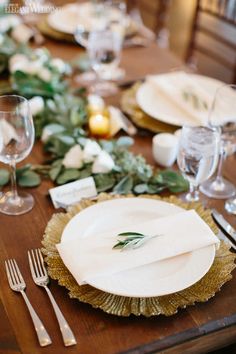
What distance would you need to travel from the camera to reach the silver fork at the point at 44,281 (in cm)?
74

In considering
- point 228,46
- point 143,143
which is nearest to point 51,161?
point 143,143

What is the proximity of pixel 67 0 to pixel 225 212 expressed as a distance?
1.86 metres

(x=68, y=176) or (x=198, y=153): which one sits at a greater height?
(x=198, y=153)

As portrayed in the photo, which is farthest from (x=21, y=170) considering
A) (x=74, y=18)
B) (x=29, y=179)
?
(x=74, y=18)

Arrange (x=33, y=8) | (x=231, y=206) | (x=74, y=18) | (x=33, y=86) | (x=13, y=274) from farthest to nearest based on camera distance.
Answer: (x=33, y=8) → (x=74, y=18) → (x=33, y=86) → (x=231, y=206) → (x=13, y=274)

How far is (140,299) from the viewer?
2.62ft

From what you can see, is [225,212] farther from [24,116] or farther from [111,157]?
[24,116]

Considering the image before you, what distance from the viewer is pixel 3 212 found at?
102cm

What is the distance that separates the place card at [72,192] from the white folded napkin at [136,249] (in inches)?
6.3

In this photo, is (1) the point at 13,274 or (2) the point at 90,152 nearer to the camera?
(1) the point at 13,274

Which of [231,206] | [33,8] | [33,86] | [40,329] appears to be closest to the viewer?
[40,329]

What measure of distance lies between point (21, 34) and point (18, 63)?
438mm

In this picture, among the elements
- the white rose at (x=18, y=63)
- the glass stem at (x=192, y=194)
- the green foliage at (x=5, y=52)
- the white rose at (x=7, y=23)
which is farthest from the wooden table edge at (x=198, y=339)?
the white rose at (x=7, y=23)

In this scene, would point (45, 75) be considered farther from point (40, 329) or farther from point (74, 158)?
point (40, 329)
